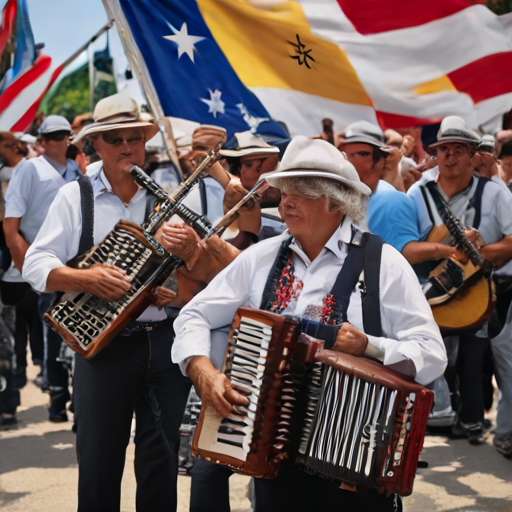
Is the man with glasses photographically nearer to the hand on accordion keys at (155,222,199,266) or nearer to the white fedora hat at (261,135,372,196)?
the hand on accordion keys at (155,222,199,266)

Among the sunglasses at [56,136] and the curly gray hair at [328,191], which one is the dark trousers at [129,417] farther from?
the sunglasses at [56,136]

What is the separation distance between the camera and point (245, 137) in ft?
17.8

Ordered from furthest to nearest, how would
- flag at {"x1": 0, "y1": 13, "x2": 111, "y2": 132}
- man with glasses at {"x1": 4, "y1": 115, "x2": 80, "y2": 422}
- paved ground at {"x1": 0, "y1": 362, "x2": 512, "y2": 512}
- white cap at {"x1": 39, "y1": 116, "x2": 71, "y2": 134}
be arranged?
Result: white cap at {"x1": 39, "y1": 116, "x2": 71, "y2": 134}, man with glasses at {"x1": 4, "y1": 115, "x2": 80, "y2": 422}, flag at {"x1": 0, "y1": 13, "x2": 111, "y2": 132}, paved ground at {"x1": 0, "y1": 362, "x2": 512, "y2": 512}

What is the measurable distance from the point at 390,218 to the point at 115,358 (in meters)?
2.30

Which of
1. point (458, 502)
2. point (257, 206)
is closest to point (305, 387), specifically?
point (257, 206)

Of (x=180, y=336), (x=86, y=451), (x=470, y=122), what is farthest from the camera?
(x=470, y=122)

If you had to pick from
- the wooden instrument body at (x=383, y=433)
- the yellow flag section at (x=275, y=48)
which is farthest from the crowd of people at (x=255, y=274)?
the yellow flag section at (x=275, y=48)

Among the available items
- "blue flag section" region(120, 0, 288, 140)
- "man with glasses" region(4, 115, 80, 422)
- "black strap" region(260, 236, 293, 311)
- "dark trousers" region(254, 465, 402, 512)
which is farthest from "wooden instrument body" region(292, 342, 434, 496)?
"man with glasses" region(4, 115, 80, 422)

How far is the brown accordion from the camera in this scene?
9.15 ft

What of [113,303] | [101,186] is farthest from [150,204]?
[113,303]

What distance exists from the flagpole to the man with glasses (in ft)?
5.74

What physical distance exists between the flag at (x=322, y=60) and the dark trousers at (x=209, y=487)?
2.82m

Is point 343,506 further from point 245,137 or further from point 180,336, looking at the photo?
point 245,137

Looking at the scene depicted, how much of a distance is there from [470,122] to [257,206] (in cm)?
270
